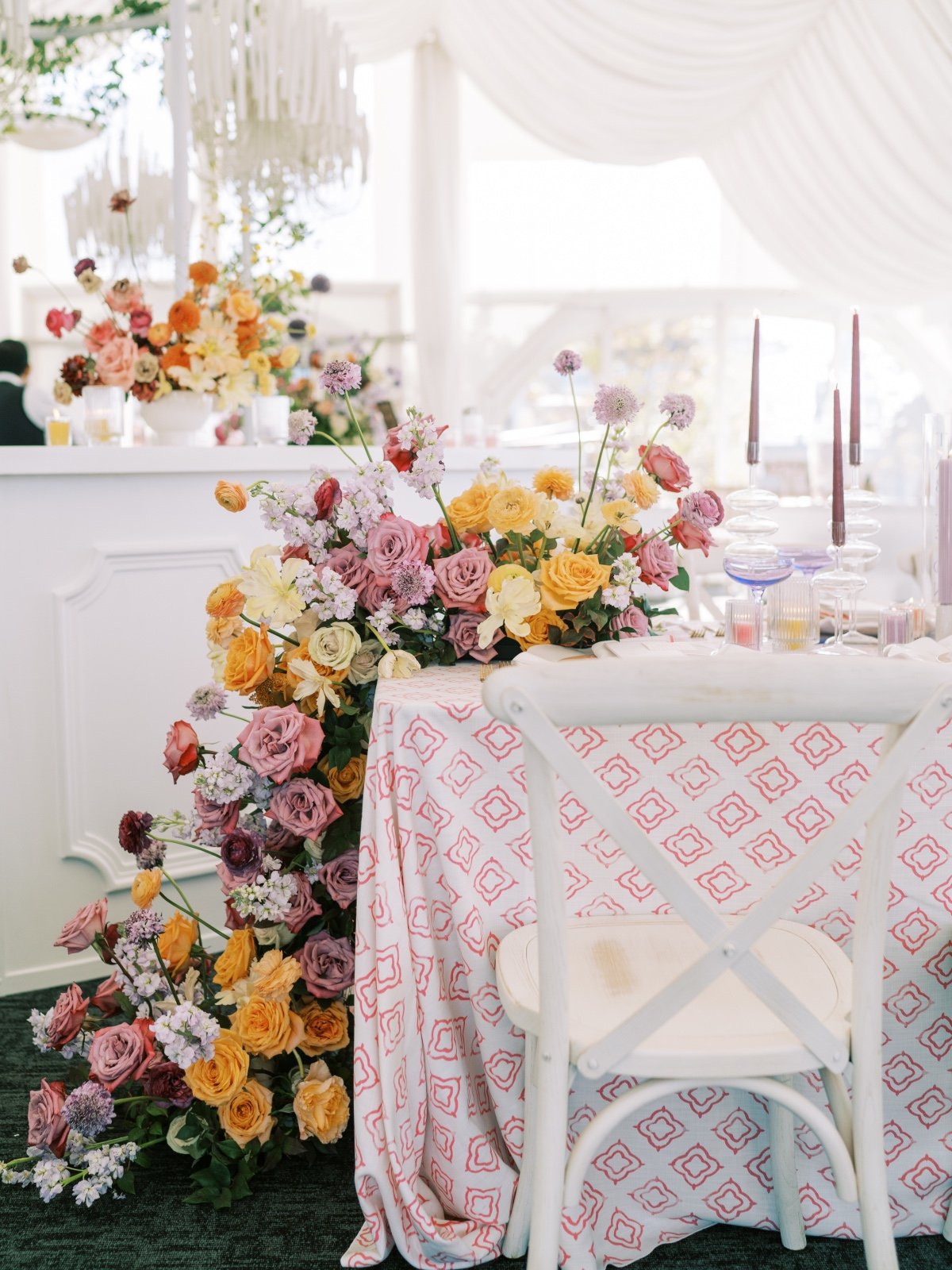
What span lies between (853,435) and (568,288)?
6700 millimetres

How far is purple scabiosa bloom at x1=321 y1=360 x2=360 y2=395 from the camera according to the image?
169 centimetres

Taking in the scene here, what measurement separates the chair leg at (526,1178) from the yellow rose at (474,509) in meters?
0.72

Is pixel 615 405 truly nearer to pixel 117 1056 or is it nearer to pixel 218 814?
pixel 218 814

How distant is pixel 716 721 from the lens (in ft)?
3.73

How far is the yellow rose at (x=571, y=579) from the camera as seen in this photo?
5.51 ft

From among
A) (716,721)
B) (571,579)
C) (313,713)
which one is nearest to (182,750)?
(313,713)

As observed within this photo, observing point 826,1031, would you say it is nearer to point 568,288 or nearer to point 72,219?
point 72,219

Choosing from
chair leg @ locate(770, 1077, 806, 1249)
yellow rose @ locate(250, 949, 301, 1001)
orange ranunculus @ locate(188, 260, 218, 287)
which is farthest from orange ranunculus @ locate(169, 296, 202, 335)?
chair leg @ locate(770, 1077, 806, 1249)

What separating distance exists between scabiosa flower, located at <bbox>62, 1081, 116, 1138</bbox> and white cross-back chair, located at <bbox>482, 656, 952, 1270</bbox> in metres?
0.74

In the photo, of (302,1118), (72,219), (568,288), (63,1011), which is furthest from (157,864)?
(568,288)

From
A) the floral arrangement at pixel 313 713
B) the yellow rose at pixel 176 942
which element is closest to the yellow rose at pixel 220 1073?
the floral arrangement at pixel 313 713

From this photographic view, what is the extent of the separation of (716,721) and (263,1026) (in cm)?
95

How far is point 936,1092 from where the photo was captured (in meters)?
1.62

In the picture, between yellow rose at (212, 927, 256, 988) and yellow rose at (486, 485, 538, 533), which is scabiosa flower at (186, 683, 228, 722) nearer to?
yellow rose at (212, 927, 256, 988)
